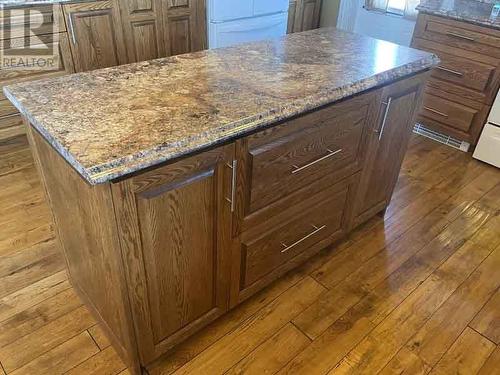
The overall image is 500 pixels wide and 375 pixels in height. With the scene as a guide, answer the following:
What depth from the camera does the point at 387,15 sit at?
3.73 metres

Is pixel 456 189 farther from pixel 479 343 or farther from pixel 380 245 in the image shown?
pixel 479 343

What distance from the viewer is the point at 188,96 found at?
50.5 inches

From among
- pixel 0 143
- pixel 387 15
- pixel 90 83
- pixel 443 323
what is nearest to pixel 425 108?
pixel 387 15

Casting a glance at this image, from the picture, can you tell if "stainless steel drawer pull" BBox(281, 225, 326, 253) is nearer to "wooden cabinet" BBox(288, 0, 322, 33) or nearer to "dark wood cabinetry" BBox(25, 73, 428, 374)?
"dark wood cabinetry" BBox(25, 73, 428, 374)

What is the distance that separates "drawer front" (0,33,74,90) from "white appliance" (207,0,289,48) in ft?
3.40

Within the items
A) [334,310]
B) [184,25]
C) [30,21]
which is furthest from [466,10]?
[30,21]

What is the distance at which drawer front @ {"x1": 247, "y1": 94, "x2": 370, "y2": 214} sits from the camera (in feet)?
4.28

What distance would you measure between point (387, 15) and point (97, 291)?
11.7ft

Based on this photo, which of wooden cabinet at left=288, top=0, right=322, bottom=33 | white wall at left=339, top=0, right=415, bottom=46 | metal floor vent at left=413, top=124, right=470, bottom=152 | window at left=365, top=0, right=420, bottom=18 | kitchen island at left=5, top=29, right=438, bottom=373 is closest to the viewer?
kitchen island at left=5, top=29, right=438, bottom=373

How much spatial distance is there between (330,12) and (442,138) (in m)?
1.85

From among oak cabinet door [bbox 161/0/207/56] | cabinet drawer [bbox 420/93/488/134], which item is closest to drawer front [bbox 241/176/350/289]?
cabinet drawer [bbox 420/93/488/134]

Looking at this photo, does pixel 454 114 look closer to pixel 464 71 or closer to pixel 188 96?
pixel 464 71

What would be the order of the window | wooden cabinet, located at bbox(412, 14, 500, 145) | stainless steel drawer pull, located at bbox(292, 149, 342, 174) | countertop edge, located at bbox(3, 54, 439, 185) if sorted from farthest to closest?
1. the window
2. wooden cabinet, located at bbox(412, 14, 500, 145)
3. stainless steel drawer pull, located at bbox(292, 149, 342, 174)
4. countertop edge, located at bbox(3, 54, 439, 185)

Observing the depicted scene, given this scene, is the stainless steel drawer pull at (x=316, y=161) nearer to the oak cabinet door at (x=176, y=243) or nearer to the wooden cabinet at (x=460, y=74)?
the oak cabinet door at (x=176, y=243)
